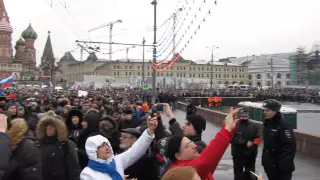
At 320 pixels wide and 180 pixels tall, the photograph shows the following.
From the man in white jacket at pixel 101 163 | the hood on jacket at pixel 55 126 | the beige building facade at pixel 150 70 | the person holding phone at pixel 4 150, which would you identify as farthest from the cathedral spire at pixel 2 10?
the man in white jacket at pixel 101 163

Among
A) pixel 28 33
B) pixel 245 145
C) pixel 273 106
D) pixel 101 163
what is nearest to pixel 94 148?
pixel 101 163

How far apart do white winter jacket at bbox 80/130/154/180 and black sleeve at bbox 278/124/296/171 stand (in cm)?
202

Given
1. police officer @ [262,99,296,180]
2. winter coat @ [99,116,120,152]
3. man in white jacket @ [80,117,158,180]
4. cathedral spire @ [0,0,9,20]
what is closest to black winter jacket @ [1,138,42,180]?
man in white jacket @ [80,117,158,180]

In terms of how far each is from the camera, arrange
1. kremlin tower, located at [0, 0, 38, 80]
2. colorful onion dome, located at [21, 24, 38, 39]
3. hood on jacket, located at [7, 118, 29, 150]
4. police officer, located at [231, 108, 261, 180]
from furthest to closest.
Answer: colorful onion dome, located at [21, 24, 38, 39]
kremlin tower, located at [0, 0, 38, 80]
police officer, located at [231, 108, 261, 180]
hood on jacket, located at [7, 118, 29, 150]

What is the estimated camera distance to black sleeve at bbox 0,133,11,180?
3.77 m

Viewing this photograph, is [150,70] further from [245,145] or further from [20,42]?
[245,145]

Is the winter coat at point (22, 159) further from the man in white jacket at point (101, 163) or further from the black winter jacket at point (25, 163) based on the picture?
the man in white jacket at point (101, 163)

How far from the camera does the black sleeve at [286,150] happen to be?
5.27m

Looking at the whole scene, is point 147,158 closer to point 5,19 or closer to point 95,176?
point 95,176

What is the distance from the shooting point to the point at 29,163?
407cm

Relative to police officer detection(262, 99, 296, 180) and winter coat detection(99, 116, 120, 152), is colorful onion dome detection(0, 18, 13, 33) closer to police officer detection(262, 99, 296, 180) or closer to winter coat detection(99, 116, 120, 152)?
winter coat detection(99, 116, 120, 152)

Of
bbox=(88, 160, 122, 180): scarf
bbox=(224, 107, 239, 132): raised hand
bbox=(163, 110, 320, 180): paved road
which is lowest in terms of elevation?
bbox=(163, 110, 320, 180): paved road

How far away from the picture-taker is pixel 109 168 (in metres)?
3.73

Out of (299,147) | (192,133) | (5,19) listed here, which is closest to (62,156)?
(192,133)
